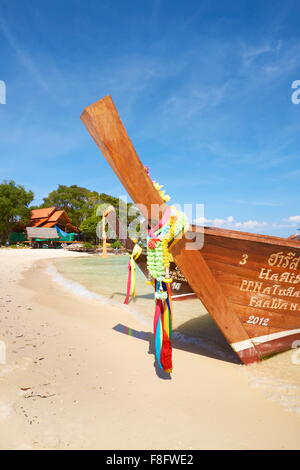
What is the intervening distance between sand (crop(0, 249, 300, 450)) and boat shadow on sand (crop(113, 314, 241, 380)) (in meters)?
0.23

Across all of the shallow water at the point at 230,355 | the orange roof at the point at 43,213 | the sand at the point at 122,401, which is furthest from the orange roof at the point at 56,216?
the sand at the point at 122,401

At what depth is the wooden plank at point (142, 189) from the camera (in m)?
2.81

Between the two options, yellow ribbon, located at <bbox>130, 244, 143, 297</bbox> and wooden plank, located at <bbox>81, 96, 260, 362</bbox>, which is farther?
yellow ribbon, located at <bbox>130, 244, 143, 297</bbox>

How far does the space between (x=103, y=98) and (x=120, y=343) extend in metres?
3.79

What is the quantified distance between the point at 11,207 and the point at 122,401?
150 feet

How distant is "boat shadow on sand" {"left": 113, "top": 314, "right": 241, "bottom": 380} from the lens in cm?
461

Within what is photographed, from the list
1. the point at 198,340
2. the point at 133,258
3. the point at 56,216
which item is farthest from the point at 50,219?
the point at 198,340

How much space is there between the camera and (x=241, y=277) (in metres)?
3.71

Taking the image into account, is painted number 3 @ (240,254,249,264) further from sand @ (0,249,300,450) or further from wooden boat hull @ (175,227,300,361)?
sand @ (0,249,300,450)

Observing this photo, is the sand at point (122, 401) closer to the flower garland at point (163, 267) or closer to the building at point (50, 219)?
the flower garland at point (163, 267)

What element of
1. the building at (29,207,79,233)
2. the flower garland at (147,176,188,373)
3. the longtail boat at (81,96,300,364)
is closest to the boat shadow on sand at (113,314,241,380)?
the flower garland at (147,176,188,373)

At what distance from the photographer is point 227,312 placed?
12.0 ft
